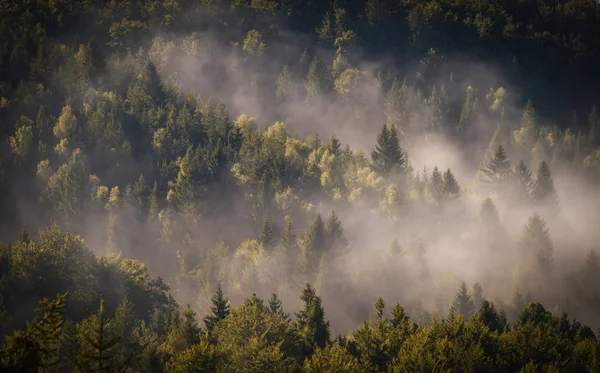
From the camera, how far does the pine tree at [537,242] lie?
133m

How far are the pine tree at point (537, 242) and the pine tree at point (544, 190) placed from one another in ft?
52.5

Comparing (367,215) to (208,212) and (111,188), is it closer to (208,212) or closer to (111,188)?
(208,212)

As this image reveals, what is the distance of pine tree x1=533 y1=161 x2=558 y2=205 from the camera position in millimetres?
149250

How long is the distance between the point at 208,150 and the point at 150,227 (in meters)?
29.0

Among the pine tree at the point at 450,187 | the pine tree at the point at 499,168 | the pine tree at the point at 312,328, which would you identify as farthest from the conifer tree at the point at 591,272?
the pine tree at the point at 312,328

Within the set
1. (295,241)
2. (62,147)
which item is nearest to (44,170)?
(62,147)

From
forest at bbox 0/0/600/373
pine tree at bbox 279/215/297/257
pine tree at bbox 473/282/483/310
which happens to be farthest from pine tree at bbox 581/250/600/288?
pine tree at bbox 279/215/297/257

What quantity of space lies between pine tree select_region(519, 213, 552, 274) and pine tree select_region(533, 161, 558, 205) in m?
16.0

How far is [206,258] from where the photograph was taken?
159m

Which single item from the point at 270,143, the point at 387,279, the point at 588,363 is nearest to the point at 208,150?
the point at 270,143

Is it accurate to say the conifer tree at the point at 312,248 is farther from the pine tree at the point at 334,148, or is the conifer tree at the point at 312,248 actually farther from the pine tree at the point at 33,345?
the pine tree at the point at 33,345

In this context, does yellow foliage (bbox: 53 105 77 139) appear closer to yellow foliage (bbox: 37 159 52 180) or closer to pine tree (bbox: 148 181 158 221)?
yellow foliage (bbox: 37 159 52 180)

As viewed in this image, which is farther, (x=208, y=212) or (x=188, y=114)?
(x=188, y=114)

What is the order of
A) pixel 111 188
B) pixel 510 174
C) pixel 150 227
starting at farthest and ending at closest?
pixel 111 188
pixel 150 227
pixel 510 174
